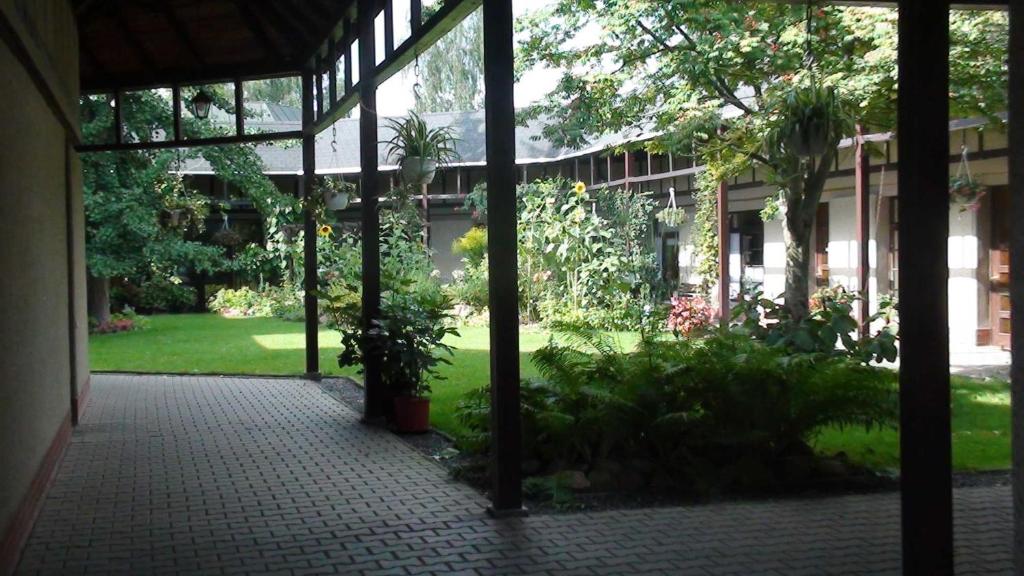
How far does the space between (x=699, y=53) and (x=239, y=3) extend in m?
5.36

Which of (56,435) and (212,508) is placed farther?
(56,435)

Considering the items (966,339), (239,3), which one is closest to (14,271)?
(239,3)

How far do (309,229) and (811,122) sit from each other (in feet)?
26.1

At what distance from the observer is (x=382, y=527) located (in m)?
6.00

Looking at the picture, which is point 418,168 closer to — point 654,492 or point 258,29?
point 654,492

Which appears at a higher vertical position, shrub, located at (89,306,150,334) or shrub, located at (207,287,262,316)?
shrub, located at (207,287,262,316)

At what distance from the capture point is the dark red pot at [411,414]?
9352 mm

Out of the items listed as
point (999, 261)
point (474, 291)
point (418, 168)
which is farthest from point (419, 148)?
point (474, 291)

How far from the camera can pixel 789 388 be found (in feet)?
23.2

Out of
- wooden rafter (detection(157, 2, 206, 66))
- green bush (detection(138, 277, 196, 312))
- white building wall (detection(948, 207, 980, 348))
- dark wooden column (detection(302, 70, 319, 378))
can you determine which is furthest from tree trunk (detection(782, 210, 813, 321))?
green bush (detection(138, 277, 196, 312))

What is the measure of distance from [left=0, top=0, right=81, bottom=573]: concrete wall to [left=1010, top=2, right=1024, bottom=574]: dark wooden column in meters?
4.36

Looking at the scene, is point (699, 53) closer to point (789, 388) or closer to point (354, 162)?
point (789, 388)

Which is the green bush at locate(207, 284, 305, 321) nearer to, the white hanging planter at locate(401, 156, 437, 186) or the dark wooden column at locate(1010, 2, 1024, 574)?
the white hanging planter at locate(401, 156, 437, 186)

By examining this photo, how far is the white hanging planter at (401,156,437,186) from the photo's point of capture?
917 cm
